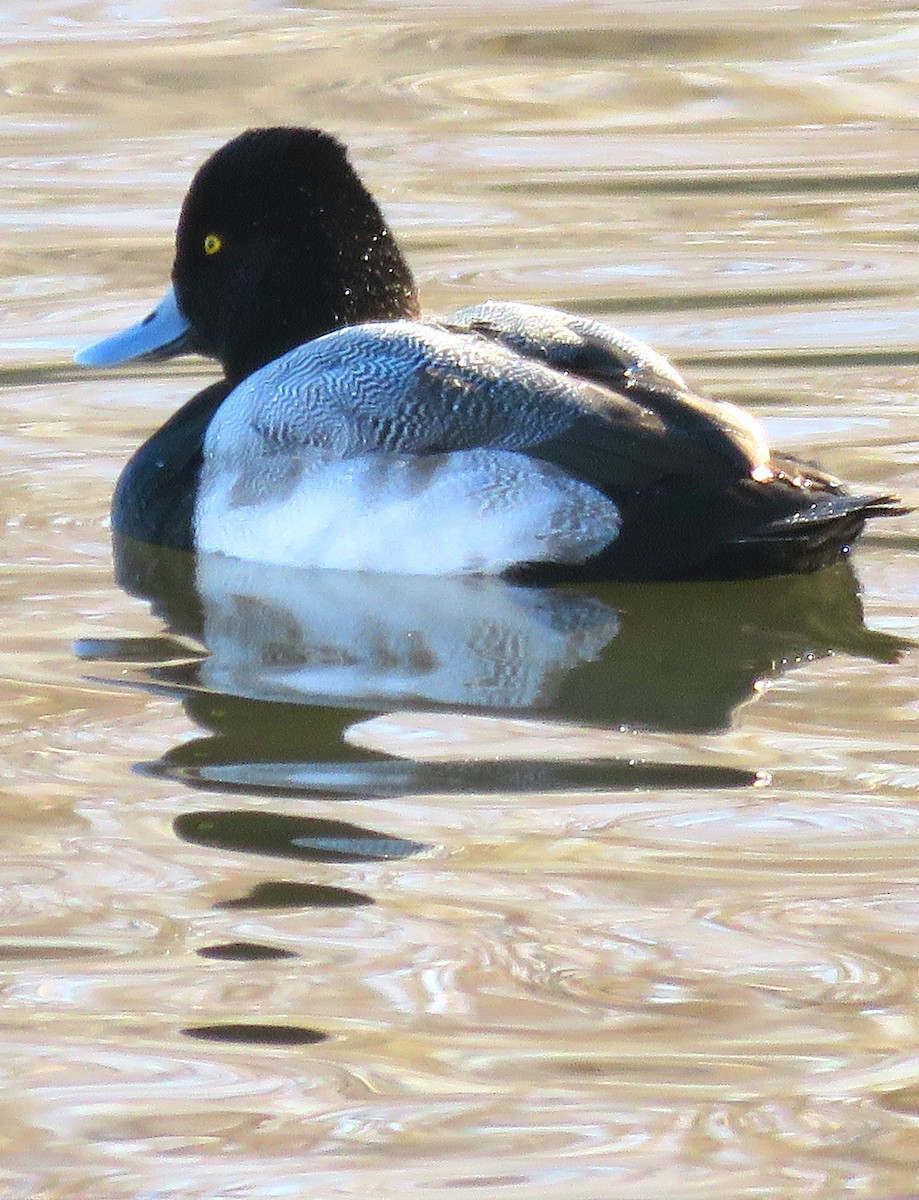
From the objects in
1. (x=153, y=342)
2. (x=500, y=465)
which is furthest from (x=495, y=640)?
(x=153, y=342)

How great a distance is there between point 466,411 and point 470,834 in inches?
63.0

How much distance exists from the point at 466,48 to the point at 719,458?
717 cm

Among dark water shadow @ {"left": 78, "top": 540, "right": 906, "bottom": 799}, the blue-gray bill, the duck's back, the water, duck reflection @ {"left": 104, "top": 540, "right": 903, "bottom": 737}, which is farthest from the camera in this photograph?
the blue-gray bill

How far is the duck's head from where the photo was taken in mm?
6176

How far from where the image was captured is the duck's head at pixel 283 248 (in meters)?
6.18

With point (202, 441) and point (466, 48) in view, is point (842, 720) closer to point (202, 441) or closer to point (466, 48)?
point (202, 441)

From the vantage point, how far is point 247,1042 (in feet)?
11.2

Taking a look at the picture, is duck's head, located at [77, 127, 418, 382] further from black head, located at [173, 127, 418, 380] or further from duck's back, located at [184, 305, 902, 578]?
duck's back, located at [184, 305, 902, 578]

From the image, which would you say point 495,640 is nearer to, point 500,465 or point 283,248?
point 500,465

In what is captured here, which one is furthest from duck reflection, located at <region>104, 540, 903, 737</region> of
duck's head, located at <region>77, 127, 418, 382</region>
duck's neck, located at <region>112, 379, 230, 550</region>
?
duck's head, located at <region>77, 127, 418, 382</region>

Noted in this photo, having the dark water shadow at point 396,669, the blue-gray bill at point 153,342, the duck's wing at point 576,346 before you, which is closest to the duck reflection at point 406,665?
the dark water shadow at point 396,669

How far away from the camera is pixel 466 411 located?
5.45 metres

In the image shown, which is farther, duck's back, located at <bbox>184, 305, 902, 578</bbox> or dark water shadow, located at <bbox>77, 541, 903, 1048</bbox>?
duck's back, located at <bbox>184, 305, 902, 578</bbox>

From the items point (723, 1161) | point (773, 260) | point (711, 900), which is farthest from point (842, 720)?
point (773, 260)
